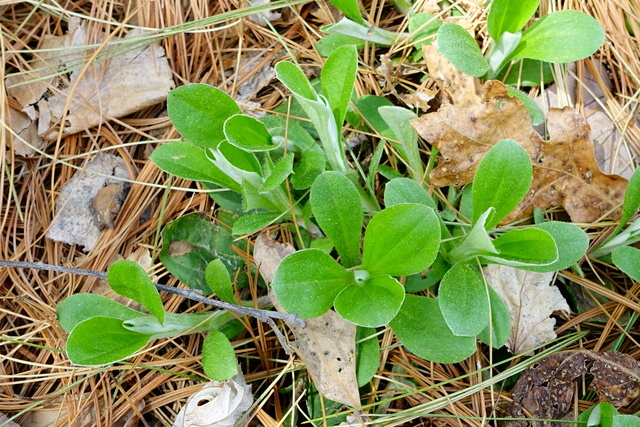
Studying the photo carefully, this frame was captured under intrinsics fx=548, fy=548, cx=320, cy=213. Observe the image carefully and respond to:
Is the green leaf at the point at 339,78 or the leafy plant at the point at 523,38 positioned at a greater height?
the leafy plant at the point at 523,38

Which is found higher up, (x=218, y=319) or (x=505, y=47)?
(x=505, y=47)

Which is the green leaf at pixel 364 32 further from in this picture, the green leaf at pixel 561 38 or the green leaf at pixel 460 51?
the green leaf at pixel 561 38

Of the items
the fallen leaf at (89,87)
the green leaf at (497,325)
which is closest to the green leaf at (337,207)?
the green leaf at (497,325)

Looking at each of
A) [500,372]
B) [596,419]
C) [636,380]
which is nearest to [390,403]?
[500,372]

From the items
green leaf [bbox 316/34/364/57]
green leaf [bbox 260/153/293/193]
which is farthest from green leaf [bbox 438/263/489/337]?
green leaf [bbox 316/34/364/57]

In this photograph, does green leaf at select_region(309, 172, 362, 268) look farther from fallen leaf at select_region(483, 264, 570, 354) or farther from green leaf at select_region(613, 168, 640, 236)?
green leaf at select_region(613, 168, 640, 236)

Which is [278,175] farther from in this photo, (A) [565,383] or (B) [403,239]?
(A) [565,383]

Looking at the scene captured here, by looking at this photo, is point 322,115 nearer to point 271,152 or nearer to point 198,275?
point 271,152
